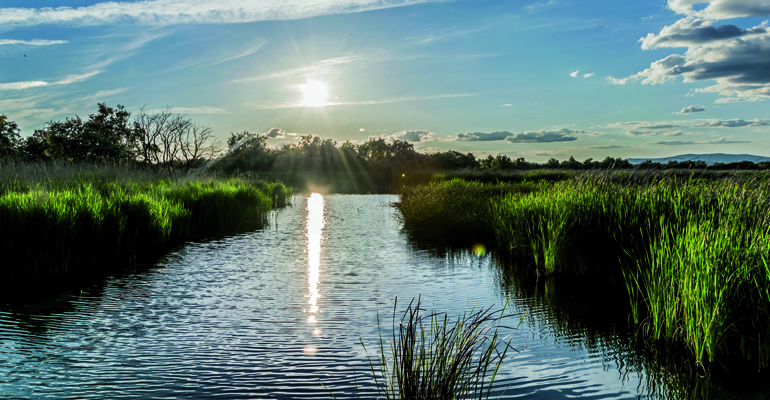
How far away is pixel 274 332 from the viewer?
6.91 m

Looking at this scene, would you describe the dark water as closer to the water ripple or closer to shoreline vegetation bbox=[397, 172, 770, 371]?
the water ripple

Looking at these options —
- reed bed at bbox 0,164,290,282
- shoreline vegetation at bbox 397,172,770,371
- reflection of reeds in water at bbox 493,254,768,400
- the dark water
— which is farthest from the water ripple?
reed bed at bbox 0,164,290,282

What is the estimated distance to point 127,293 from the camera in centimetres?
908

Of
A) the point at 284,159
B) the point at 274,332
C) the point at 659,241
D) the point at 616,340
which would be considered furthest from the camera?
the point at 284,159

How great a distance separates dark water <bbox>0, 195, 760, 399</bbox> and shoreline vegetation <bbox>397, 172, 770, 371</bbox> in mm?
673

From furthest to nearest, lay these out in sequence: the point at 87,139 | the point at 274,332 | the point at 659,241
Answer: the point at 87,139 → the point at 659,241 → the point at 274,332

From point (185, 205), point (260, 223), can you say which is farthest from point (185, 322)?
point (260, 223)

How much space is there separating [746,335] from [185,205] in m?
18.2

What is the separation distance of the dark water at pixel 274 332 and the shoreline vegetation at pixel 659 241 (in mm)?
673

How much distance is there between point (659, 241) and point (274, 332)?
6.46 meters

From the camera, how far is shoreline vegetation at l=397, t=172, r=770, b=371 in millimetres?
5566

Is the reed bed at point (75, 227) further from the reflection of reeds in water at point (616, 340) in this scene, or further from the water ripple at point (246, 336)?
the reflection of reeds in water at point (616, 340)

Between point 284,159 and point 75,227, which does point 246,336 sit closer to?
point 75,227

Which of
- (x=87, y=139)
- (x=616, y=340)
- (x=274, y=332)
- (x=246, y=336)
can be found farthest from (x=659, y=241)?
(x=87, y=139)
